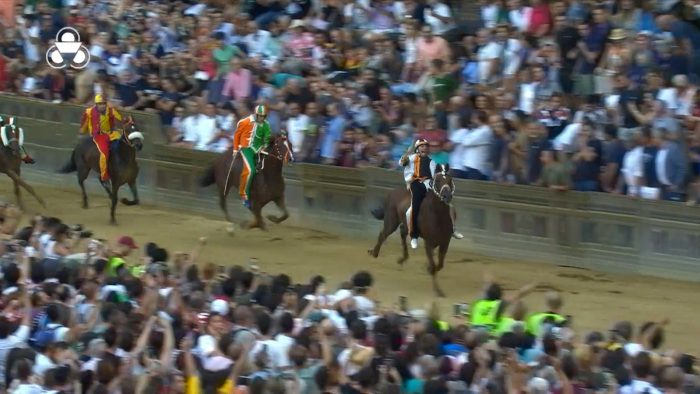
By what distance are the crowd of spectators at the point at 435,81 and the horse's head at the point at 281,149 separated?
112cm

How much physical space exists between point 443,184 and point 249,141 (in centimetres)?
426

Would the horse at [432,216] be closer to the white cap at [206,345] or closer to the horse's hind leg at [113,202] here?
the horse's hind leg at [113,202]

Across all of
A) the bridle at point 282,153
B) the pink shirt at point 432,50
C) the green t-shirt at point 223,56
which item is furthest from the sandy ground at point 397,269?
the pink shirt at point 432,50

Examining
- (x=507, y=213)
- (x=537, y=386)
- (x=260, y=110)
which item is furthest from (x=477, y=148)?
(x=537, y=386)

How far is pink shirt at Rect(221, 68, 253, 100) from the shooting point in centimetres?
2359

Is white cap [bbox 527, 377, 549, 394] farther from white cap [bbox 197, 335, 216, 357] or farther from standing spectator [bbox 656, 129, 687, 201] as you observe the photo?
standing spectator [bbox 656, 129, 687, 201]

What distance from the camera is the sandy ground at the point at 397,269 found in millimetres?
17688

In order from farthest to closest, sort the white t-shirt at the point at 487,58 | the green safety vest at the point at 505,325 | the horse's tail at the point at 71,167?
the horse's tail at the point at 71,167, the white t-shirt at the point at 487,58, the green safety vest at the point at 505,325

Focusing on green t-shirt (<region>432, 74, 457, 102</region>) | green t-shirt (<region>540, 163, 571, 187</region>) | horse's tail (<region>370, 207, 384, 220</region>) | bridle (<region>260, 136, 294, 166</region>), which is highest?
green t-shirt (<region>432, 74, 457, 102</region>)

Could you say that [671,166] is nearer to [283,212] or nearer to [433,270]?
[433,270]

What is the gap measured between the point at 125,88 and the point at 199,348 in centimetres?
1462

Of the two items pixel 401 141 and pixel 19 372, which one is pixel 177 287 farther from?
pixel 401 141

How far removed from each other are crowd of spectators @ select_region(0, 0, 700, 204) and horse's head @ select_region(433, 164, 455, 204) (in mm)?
2253

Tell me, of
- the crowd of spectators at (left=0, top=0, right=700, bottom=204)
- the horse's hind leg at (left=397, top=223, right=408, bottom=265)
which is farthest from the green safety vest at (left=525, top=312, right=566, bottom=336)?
the horse's hind leg at (left=397, top=223, right=408, bottom=265)
